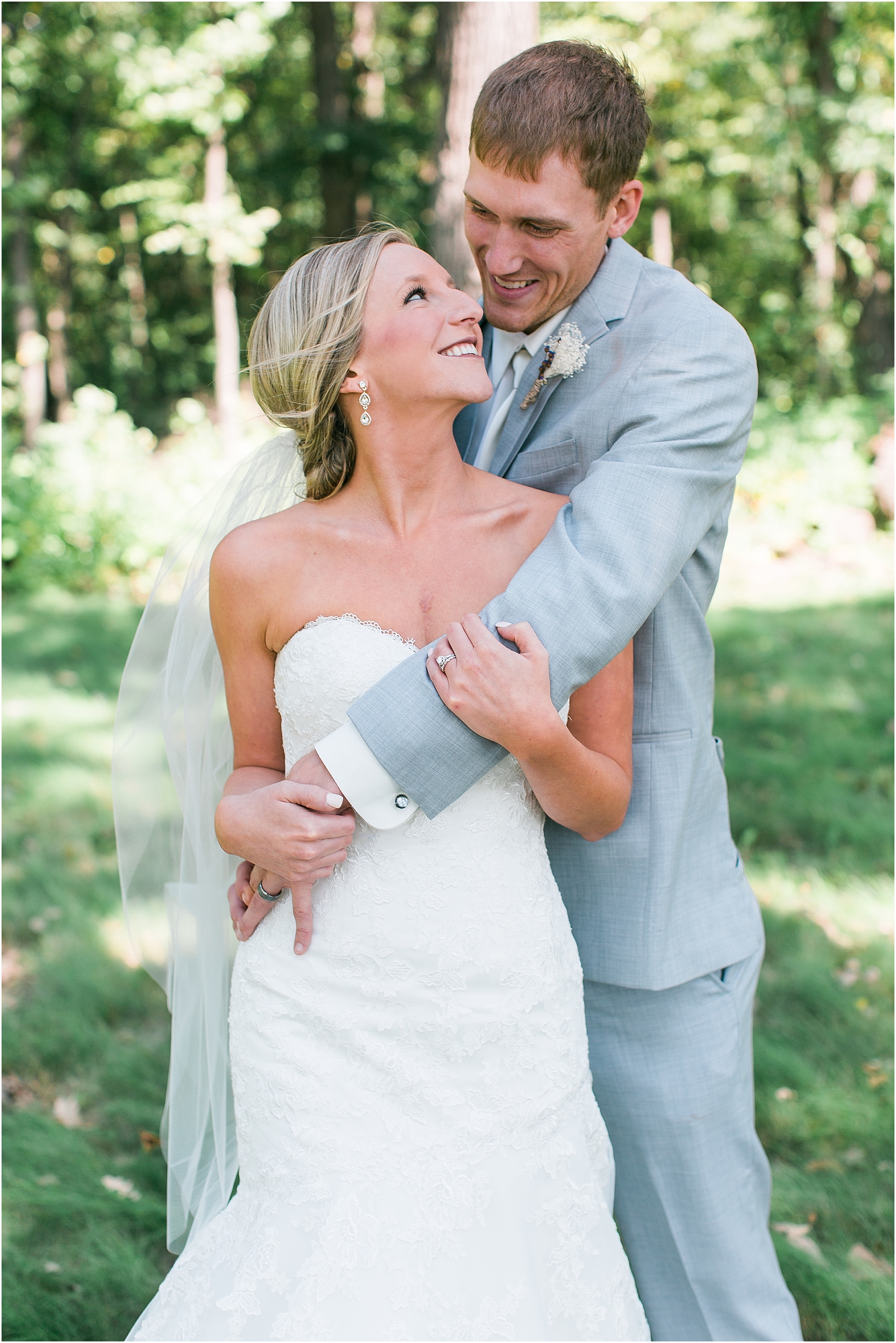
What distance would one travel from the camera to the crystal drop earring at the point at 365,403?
225cm

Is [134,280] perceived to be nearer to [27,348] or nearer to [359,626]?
[27,348]

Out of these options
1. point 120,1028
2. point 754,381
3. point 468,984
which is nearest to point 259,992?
point 468,984

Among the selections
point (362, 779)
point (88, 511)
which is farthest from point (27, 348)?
point (362, 779)

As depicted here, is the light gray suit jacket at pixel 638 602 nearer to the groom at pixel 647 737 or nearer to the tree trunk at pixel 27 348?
the groom at pixel 647 737

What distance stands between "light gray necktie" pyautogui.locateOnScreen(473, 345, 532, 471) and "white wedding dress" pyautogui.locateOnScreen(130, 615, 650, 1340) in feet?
2.32

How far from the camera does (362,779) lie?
1.96 metres

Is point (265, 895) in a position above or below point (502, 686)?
below

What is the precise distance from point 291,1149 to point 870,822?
390 centimetres

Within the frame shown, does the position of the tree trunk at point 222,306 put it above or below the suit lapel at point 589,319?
below

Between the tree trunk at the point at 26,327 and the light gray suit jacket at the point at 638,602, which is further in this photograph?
the tree trunk at the point at 26,327

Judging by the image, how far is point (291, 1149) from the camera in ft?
6.70

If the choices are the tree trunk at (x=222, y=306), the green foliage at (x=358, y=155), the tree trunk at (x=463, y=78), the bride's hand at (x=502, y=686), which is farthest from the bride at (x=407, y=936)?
the tree trunk at (x=222, y=306)

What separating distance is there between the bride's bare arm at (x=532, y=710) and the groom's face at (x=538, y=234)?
93 centimetres

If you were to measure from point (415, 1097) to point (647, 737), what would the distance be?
35.5 inches
